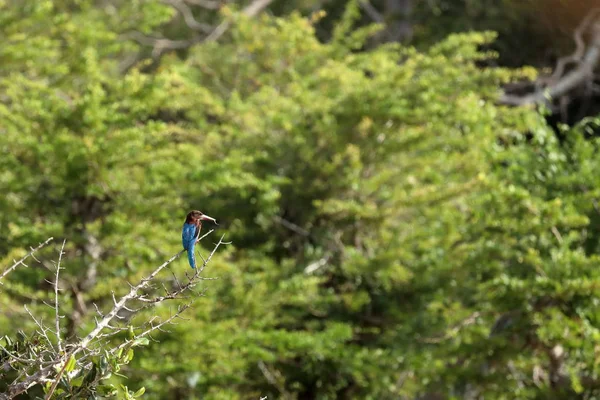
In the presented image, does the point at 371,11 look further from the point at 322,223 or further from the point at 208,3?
the point at 322,223

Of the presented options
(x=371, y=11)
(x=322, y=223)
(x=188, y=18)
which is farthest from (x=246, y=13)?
(x=322, y=223)

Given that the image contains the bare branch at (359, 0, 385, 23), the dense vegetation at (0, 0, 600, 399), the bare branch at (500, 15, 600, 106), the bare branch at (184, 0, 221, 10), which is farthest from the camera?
the bare branch at (359, 0, 385, 23)

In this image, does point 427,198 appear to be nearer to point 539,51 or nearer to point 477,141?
point 477,141

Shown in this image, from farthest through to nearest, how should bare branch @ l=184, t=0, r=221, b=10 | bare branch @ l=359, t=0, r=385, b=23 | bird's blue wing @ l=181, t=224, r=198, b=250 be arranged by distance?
bare branch @ l=359, t=0, r=385, b=23, bare branch @ l=184, t=0, r=221, b=10, bird's blue wing @ l=181, t=224, r=198, b=250

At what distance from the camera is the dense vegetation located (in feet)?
29.2

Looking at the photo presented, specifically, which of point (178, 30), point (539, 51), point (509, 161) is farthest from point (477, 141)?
point (178, 30)

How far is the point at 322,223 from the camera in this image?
39.5 ft

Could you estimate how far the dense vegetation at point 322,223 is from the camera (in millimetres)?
8898

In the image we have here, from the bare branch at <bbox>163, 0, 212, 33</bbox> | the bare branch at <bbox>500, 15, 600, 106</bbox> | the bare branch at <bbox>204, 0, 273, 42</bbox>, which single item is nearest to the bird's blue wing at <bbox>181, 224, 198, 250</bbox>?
the bare branch at <bbox>500, 15, 600, 106</bbox>

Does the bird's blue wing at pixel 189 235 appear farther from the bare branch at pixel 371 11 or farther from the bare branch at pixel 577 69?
the bare branch at pixel 371 11

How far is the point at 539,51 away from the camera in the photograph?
781 inches

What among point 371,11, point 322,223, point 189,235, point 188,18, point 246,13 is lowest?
point 371,11

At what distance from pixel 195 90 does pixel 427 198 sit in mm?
3533

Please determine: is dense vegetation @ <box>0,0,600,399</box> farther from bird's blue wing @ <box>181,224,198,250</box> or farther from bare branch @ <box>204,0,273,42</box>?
bare branch @ <box>204,0,273,42</box>
